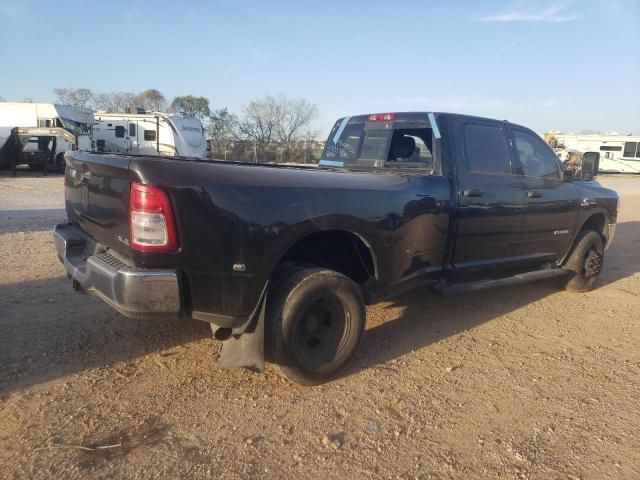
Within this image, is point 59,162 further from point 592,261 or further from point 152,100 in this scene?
point 152,100

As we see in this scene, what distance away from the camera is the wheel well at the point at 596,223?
6258mm

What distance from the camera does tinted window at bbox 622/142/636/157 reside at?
38.0m

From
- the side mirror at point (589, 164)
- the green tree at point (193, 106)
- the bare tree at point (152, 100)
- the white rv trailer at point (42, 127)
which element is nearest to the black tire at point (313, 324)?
the side mirror at point (589, 164)

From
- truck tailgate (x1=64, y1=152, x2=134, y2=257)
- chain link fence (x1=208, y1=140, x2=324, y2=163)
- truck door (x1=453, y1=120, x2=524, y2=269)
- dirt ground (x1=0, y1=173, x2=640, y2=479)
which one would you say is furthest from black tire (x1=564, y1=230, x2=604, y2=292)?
chain link fence (x1=208, y1=140, x2=324, y2=163)

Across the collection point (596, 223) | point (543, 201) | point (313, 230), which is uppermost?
point (543, 201)

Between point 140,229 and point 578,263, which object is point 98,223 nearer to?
point 140,229

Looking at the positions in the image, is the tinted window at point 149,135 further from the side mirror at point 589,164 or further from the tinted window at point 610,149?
the tinted window at point 610,149

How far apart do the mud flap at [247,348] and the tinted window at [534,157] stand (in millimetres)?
3390

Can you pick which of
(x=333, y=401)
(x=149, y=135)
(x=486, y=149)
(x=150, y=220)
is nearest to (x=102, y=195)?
(x=150, y=220)

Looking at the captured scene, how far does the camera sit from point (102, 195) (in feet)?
10.9

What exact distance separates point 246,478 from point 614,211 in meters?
5.96

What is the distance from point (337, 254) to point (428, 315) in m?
1.56

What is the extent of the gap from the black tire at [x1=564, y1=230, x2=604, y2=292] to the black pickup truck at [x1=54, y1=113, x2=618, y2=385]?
59 cm

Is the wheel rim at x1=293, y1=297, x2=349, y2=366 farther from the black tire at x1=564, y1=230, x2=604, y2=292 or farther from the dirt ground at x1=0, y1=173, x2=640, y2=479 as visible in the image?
the black tire at x1=564, y1=230, x2=604, y2=292
